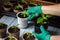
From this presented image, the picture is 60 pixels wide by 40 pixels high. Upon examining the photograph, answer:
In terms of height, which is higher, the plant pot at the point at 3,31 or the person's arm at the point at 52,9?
the person's arm at the point at 52,9

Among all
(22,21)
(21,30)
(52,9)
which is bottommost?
(21,30)

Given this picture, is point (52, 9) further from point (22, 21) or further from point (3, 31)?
point (3, 31)

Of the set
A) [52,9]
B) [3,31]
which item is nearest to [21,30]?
[3,31]

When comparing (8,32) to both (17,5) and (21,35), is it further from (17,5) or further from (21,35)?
(17,5)

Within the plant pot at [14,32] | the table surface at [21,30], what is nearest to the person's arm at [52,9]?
the table surface at [21,30]

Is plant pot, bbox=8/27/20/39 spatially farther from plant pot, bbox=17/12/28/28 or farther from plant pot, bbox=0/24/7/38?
plant pot, bbox=17/12/28/28

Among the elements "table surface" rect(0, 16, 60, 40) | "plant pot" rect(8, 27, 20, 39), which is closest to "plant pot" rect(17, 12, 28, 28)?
"table surface" rect(0, 16, 60, 40)

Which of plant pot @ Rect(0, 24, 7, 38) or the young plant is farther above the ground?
the young plant

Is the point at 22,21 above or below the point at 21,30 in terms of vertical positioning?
above

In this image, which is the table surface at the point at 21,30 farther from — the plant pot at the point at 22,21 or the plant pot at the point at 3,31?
the plant pot at the point at 3,31

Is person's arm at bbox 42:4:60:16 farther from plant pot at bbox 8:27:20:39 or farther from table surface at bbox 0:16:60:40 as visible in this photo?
plant pot at bbox 8:27:20:39

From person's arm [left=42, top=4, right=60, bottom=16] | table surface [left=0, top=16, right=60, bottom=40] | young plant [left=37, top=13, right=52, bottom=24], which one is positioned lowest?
table surface [left=0, top=16, right=60, bottom=40]

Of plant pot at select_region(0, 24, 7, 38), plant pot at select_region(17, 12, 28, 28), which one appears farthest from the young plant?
plant pot at select_region(0, 24, 7, 38)

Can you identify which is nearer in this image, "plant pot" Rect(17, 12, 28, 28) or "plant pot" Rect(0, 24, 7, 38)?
"plant pot" Rect(0, 24, 7, 38)
